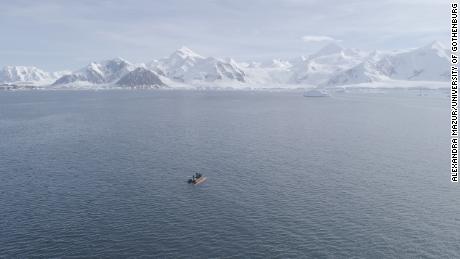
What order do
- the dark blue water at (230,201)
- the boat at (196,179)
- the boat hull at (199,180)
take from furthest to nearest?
the boat at (196,179) → the boat hull at (199,180) → the dark blue water at (230,201)

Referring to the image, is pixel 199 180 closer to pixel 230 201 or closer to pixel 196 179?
pixel 196 179

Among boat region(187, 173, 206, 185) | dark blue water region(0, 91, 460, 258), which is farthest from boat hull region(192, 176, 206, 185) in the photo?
dark blue water region(0, 91, 460, 258)

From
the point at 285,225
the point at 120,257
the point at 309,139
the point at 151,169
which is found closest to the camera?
the point at 120,257

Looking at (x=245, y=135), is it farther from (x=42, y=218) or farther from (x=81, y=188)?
(x=42, y=218)

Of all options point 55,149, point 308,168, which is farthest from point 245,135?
point 55,149

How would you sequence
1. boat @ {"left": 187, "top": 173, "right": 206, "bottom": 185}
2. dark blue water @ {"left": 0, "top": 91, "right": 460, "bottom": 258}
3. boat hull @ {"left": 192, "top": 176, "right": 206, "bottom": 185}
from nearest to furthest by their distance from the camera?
dark blue water @ {"left": 0, "top": 91, "right": 460, "bottom": 258}, boat hull @ {"left": 192, "top": 176, "right": 206, "bottom": 185}, boat @ {"left": 187, "top": 173, "right": 206, "bottom": 185}

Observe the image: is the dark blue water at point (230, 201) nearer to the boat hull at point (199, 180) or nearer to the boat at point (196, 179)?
the boat hull at point (199, 180)

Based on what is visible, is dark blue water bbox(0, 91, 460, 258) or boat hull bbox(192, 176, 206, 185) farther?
boat hull bbox(192, 176, 206, 185)

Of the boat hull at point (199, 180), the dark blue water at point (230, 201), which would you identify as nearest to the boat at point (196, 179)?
the boat hull at point (199, 180)

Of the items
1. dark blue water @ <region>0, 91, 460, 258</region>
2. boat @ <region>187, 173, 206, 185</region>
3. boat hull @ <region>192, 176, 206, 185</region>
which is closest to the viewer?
dark blue water @ <region>0, 91, 460, 258</region>

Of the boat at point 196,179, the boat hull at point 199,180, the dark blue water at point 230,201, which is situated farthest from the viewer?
the boat at point 196,179

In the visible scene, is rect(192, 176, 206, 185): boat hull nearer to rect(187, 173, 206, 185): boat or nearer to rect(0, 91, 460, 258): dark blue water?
rect(187, 173, 206, 185): boat
